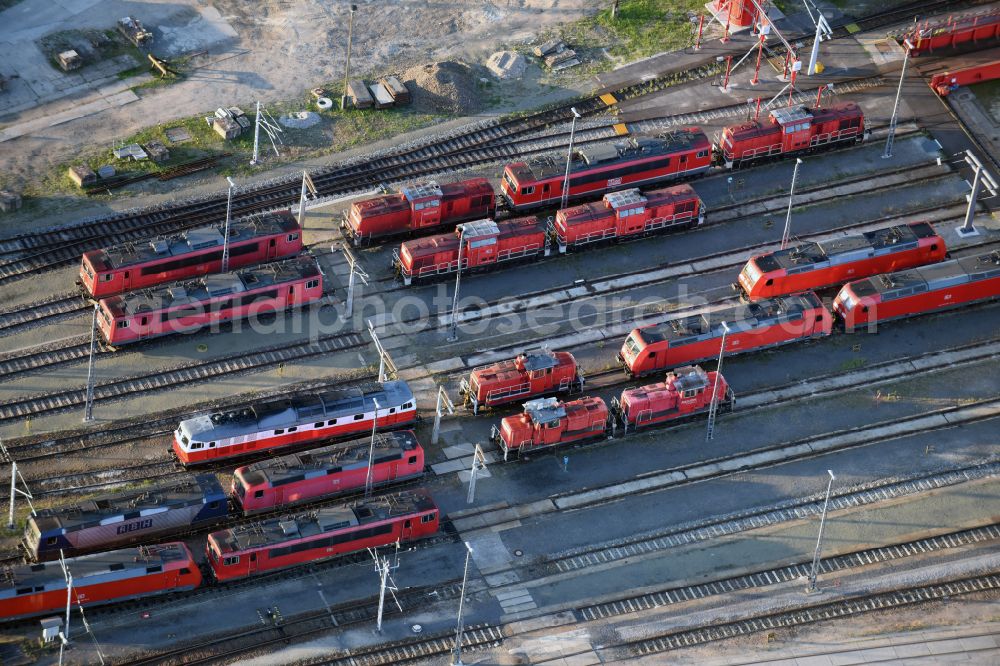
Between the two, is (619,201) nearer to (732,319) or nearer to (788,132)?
(732,319)

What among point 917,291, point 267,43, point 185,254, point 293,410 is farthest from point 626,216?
point 267,43

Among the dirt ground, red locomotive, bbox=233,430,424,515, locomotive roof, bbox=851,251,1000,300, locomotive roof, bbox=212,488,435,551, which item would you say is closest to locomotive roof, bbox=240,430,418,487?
red locomotive, bbox=233,430,424,515

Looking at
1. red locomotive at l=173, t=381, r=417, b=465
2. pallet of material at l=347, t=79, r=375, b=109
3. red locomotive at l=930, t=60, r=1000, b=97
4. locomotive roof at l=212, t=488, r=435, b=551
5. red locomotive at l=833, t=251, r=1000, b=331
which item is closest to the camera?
locomotive roof at l=212, t=488, r=435, b=551

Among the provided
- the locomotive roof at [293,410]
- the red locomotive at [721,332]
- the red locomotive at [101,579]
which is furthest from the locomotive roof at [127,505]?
the red locomotive at [721,332]

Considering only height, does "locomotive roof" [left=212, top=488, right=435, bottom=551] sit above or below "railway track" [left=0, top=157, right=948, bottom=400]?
below

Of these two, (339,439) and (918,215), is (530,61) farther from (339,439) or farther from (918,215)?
(339,439)

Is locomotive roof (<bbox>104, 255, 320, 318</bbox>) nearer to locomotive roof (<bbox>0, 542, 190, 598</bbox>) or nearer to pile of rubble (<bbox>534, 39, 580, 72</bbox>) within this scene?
locomotive roof (<bbox>0, 542, 190, 598</bbox>)
